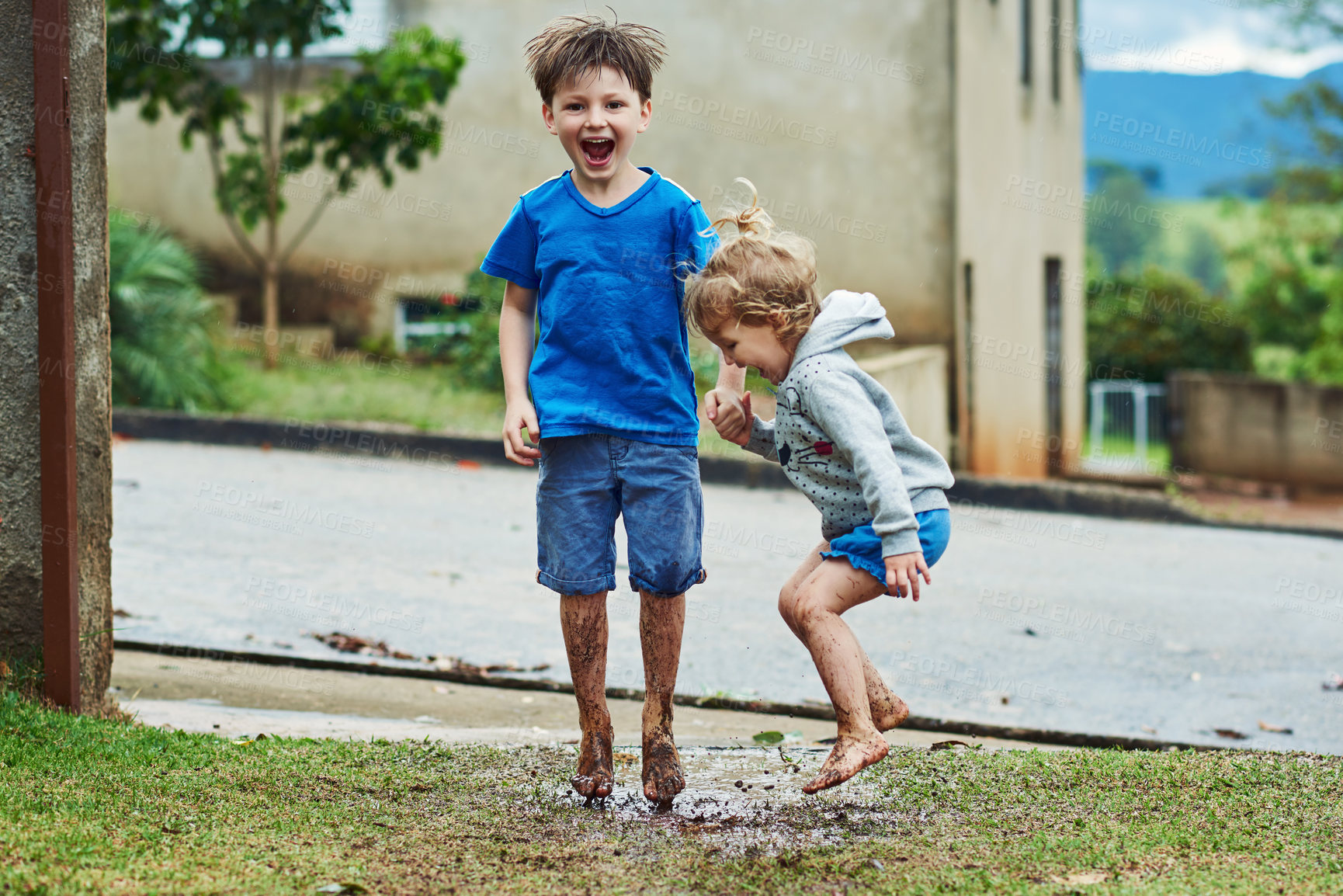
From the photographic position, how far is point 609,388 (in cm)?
325

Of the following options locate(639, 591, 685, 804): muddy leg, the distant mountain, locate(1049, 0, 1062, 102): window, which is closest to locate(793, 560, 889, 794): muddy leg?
locate(639, 591, 685, 804): muddy leg

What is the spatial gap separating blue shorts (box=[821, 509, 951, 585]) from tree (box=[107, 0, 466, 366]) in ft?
33.6

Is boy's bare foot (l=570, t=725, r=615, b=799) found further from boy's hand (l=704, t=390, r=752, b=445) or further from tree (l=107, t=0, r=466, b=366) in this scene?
tree (l=107, t=0, r=466, b=366)

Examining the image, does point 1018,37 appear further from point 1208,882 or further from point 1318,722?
point 1208,882

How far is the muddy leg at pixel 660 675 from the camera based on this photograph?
325 cm

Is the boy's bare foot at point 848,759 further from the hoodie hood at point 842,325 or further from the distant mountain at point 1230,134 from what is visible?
the distant mountain at point 1230,134

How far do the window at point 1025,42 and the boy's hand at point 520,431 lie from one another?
562 inches

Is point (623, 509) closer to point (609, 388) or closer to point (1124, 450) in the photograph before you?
point (609, 388)

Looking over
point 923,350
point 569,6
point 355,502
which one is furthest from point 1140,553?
point 569,6

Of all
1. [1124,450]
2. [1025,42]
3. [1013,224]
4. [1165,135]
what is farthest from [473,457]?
[1124,450]

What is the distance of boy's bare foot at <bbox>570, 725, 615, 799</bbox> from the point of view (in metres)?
3.25

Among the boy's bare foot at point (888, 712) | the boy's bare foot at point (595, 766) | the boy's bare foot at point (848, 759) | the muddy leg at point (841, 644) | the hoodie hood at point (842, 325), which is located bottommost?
the boy's bare foot at point (595, 766)

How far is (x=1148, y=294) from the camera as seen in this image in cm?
2516

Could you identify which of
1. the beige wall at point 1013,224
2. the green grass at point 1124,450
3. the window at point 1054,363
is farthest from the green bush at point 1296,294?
the window at point 1054,363
